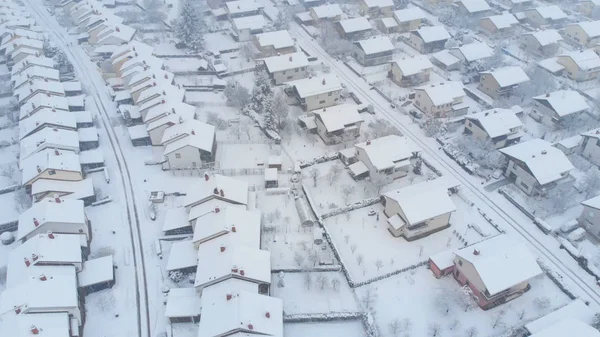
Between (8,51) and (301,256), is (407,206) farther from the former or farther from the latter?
(8,51)

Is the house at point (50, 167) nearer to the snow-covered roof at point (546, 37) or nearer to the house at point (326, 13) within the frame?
the house at point (326, 13)

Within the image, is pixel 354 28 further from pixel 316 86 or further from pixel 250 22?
pixel 316 86

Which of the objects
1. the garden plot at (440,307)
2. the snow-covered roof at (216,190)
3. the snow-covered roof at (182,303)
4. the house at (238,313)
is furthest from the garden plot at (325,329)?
the snow-covered roof at (216,190)

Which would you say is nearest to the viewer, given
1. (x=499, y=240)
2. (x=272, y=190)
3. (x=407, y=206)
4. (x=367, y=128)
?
(x=499, y=240)

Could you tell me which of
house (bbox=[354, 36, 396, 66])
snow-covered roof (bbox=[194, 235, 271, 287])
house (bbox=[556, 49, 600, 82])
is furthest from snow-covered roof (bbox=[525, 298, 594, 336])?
house (bbox=[354, 36, 396, 66])

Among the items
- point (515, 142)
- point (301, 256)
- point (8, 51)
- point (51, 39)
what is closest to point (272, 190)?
point (301, 256)

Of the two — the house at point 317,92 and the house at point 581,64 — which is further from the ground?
the house at point 581,64
